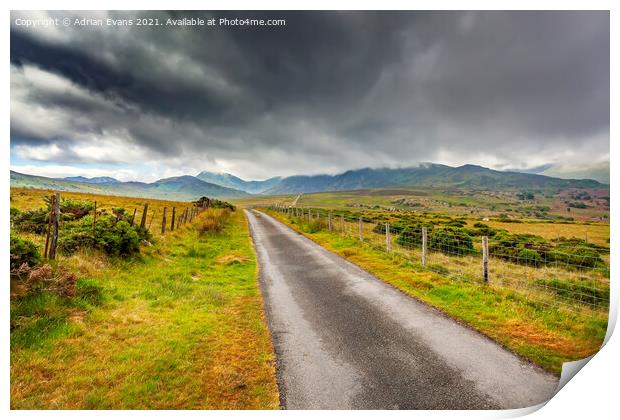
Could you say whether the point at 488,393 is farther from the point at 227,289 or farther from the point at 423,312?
the point at 227,289

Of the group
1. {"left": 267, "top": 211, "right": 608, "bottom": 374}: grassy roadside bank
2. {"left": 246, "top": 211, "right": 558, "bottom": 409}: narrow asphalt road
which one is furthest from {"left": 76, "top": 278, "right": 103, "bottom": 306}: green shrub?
{"left": 267, "top": 211, "right": 608, "bottom": 374}: grassy roadside bank

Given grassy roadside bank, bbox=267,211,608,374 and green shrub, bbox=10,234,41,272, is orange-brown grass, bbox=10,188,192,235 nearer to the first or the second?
green shrub, bbox=10,234,41,272

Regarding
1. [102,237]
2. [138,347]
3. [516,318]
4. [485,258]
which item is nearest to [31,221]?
[102,237]

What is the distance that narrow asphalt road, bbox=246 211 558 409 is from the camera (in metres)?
4.62

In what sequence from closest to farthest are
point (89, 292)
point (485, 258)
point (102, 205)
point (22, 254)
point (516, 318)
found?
1. point (22, 254)
2. point (516, 318)
3. point (89, 292)
4. point (485, 258)
5. point (102, 205)

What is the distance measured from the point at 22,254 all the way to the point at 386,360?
7.99 m

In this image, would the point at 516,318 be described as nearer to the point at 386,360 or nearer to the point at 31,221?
the point at 386,360

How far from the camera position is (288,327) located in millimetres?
7367

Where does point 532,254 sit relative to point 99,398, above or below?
above

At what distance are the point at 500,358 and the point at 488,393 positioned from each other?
1.32 metres

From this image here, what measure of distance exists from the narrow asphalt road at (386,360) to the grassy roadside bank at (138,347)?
2.05ft

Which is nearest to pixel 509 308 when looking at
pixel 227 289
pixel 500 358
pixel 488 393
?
pixel 500 358

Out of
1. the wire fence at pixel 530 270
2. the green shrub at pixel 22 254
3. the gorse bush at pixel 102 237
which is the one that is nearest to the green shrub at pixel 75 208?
the gorse bush at pixel 102 237

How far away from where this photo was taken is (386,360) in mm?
5633
